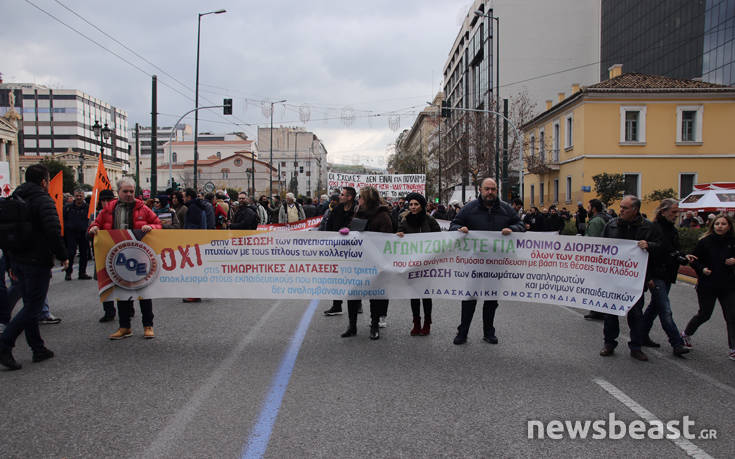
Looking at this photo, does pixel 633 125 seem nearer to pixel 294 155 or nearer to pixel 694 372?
pixel 694 372

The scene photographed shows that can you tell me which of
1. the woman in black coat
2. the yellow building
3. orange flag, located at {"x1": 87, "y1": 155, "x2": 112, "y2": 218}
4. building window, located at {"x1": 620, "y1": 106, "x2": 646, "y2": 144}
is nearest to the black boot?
the woman in black coat

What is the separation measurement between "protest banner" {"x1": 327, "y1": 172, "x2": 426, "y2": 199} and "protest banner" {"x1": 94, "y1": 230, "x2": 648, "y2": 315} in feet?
58.6

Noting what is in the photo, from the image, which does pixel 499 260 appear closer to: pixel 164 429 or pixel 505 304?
pixel 505 304

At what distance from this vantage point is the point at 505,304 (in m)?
9.63

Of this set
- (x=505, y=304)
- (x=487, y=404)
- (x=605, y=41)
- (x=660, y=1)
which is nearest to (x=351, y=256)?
(x=487, y=404)

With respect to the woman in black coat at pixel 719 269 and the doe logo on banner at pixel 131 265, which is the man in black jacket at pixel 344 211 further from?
the woman in black coat at pixel 719 269

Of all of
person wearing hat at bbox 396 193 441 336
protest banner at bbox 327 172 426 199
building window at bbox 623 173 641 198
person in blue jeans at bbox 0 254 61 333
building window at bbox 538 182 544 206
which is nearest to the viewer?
person in blue jeans at bbox 0 254 61 333

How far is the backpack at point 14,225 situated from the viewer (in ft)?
17.6

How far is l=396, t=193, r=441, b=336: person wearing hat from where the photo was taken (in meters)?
6.92

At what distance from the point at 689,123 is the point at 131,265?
40.4m

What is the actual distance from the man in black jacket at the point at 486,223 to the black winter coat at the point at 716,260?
198cm

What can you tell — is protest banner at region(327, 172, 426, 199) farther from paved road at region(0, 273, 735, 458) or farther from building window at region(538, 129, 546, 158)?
building window at region(538, 129, 546, 158)

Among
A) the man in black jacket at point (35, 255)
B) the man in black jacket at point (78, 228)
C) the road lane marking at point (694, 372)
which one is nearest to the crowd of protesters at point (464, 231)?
the man in black jacket at point (35, 255)

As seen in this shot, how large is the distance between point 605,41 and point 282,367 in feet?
210
